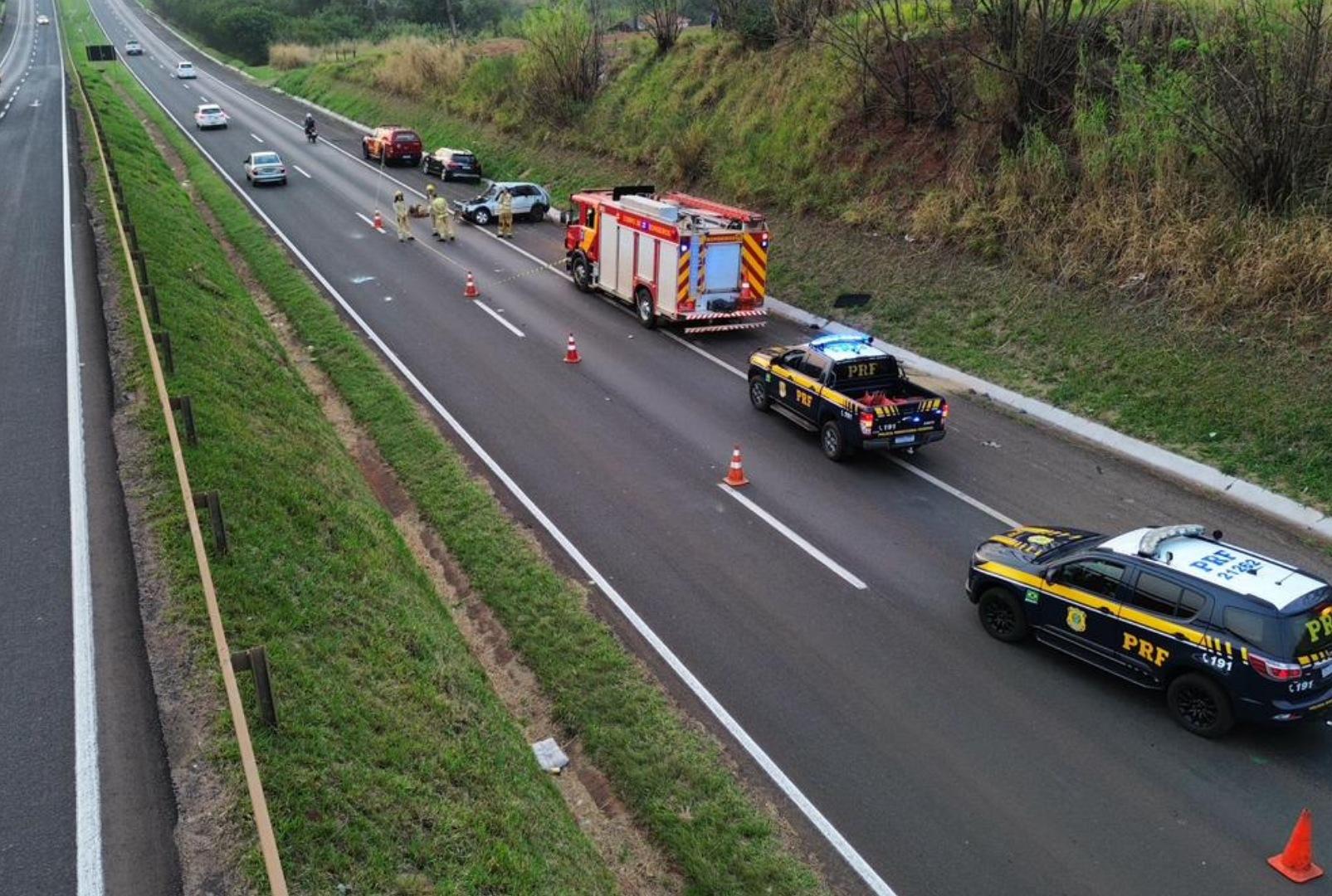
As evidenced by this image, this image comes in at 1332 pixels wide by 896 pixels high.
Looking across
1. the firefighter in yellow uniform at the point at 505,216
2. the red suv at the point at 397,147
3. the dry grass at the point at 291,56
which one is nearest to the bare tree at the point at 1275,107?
the firefighter in yellow uniform at the point at 505,216

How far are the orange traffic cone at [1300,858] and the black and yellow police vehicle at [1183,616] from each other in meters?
1.35

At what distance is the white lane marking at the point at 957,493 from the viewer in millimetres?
14016

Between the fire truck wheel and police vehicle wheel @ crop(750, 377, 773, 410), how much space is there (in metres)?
5.50

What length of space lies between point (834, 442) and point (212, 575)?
9710 millimetres

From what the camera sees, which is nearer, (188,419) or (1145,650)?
(1145,650)

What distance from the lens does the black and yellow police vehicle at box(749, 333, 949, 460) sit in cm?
1527

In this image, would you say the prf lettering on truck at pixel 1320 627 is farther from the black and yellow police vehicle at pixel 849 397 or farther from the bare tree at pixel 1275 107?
the bare tree at pixel 1275 107

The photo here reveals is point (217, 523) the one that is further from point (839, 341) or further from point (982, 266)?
point (982, 266)

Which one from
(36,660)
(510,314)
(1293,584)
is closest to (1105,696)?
(1293,584)

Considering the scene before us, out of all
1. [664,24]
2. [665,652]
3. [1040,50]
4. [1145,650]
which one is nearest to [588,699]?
[665,652]

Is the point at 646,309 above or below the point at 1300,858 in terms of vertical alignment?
above

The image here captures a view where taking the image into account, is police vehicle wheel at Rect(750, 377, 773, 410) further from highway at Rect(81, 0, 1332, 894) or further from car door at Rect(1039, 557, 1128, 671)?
car door at Rect(1039, 557, 1128, 671)

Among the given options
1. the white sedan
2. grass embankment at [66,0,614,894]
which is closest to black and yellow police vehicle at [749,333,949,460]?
grass embankment at [66,0,614,894]

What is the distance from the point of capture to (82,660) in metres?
8.28
